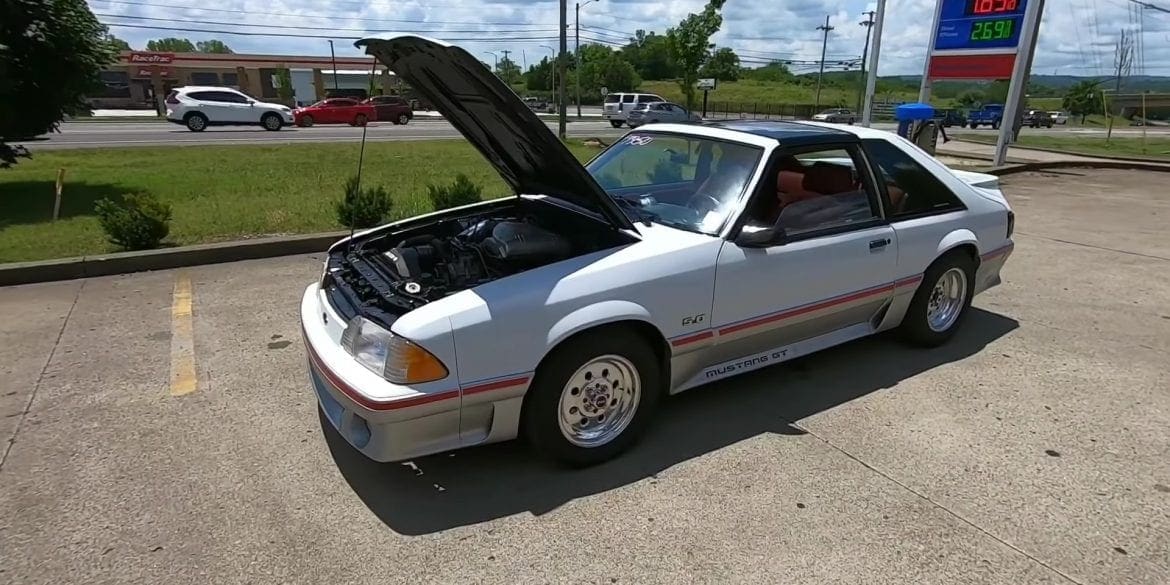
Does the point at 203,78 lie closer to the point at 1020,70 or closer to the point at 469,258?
the point at 1020,70

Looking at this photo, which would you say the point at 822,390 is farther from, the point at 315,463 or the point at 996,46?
the point at 996,46

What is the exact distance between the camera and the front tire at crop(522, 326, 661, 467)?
2.89m

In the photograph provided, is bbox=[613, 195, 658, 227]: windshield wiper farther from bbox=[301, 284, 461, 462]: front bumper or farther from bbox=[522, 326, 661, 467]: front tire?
bbox=[301, 284, 461, 462]: front bumper

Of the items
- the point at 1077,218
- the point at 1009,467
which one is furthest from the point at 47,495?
the point at 1077,218

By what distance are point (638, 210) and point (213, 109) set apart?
2684 cm

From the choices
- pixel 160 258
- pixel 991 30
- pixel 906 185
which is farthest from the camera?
pixel 991 30

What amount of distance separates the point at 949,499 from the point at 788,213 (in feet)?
5.33

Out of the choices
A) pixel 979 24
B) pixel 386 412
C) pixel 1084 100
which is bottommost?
pixel 386 412

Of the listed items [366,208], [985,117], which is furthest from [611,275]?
[985,117]

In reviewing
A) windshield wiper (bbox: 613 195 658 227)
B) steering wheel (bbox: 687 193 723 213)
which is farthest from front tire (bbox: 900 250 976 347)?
windshield wiper (bbox: 613 195 658 227)

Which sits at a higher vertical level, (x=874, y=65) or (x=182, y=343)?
(x=874, y=65)

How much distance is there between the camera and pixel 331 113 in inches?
1244

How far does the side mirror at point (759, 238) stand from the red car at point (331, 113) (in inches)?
1200

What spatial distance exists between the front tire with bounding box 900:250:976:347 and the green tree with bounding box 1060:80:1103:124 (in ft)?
315
